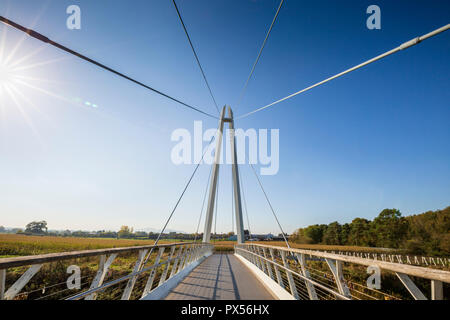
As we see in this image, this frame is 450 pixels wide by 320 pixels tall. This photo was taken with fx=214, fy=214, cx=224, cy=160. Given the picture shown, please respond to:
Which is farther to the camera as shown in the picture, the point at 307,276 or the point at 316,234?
the point at 316,234

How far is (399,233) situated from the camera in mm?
46531

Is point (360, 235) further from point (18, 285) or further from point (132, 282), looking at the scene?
point (18, 285)

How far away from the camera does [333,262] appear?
2.34 metres

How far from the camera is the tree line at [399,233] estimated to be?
120 ft

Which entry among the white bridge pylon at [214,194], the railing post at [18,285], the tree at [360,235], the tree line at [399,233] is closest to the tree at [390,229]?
the tree line at [399,233]

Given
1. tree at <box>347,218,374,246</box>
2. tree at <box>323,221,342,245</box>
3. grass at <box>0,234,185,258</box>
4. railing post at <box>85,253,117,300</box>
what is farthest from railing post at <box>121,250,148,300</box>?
tree at <box>323,221,342,245</box>

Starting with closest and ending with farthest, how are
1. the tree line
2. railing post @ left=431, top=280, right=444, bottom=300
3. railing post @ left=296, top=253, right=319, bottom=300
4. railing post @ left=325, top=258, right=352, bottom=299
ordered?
railing post @ left=431, top=280, right=444, bottom=300
railing post @ left=325, top=258, right=352, bottom=299
railing post @ left=296, top=253, right=319, bottom=300
the tree line

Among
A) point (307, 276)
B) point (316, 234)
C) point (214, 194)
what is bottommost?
point (316, 234)

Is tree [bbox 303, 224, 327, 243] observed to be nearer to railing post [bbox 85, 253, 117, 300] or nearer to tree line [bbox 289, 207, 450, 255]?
tree line [bbox 289, 207, 450, 255]

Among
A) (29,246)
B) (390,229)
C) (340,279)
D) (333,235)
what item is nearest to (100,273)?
(340,279)

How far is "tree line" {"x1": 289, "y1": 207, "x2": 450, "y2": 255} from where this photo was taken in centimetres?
3648
